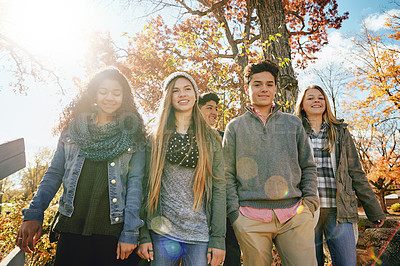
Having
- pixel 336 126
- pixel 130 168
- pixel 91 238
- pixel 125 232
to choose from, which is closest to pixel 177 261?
pixel 125 232

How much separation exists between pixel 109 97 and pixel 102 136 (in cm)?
36

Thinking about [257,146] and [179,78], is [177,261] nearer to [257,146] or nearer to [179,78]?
[257,146]

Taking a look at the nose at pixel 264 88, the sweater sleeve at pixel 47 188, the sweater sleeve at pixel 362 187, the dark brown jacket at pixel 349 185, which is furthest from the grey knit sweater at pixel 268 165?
the sweater sleeve at pixel 47 188

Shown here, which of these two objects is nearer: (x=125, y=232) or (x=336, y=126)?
(x=125, y=232)

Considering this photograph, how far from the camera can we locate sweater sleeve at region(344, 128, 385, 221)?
103 inches

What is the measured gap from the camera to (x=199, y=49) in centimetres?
520

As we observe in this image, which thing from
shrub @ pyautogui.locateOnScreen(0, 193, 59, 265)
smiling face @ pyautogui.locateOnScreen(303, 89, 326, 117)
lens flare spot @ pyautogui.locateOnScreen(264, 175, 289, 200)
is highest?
smiling face @ pyautogui.locateOnScreen(303, 89, 326, 117)

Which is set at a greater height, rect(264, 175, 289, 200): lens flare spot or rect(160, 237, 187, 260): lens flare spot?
Result: rect(264, 175, 289, 200): lens flare spot

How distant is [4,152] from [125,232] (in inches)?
37.1

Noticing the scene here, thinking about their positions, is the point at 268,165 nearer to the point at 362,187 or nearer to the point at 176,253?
the point at 176,253

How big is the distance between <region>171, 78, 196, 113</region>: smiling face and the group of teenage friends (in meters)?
0.01

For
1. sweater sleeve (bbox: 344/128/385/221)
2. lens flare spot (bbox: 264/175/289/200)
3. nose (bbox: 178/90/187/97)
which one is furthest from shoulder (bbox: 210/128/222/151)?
sweater sleeve (bbox: 344/128/385/221)

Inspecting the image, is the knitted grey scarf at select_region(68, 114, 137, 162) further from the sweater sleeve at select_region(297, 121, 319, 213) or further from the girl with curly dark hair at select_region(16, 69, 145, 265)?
the sweater sleeve at select_region(297, 121, 319, 213)

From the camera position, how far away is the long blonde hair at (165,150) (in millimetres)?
1983
